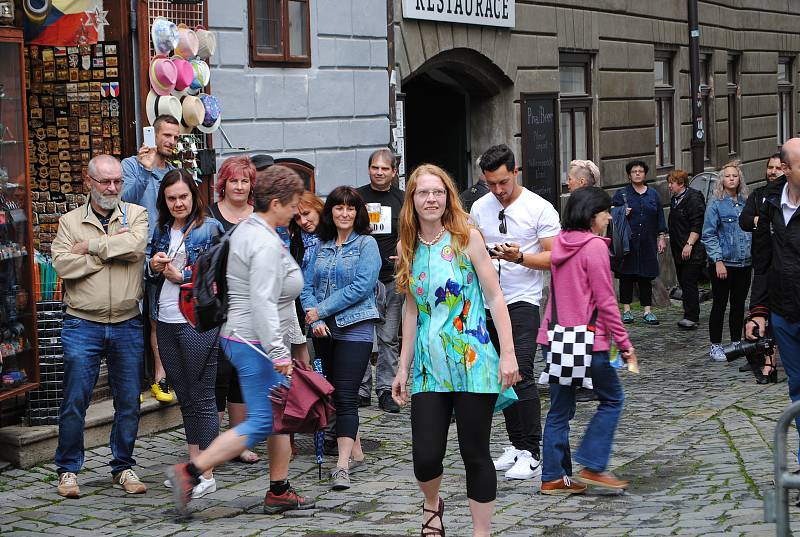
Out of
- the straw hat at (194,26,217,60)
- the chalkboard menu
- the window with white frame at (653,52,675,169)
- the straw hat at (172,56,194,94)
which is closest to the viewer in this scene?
the straw hat at (172,56,194,94)

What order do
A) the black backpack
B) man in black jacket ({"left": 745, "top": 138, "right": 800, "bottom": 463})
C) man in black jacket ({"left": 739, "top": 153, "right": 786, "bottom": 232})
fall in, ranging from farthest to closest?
man in black jacket ({"left": 739, "top": 153, "right": 786, "bottom": 232}), man in black jacket ({"left": 745, "top": 138, "right": 800, "bottom": 463}), the black backpack

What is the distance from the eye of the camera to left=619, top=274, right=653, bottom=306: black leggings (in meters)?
15.1

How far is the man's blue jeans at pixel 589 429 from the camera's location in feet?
23.6

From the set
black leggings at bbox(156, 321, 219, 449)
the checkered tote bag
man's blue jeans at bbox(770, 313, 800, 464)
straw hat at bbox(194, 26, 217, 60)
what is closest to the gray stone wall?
straw hat at bbox(194, 26, 217, 60)

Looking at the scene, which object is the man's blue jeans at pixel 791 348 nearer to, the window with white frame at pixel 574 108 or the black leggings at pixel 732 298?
the black leggings at pixel 732 298

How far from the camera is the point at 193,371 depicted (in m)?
7.47

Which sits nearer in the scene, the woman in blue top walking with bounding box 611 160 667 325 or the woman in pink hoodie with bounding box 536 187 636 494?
the woman in pink hoodie with bounding box 536 187 636 494

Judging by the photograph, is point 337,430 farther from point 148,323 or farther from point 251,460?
point 148,323

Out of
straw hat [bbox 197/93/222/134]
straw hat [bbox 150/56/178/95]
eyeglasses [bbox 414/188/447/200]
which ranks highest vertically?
straw hat [bbox 150/56/178/95]

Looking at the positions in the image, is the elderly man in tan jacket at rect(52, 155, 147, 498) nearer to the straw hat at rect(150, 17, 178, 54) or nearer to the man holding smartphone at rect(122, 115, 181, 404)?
the man holding smartphone at rect(122, 115, 181, 404)

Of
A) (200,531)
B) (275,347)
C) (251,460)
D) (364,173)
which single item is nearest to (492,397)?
(275,347)

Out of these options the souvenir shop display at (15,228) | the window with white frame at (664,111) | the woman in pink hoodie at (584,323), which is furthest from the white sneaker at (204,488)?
the window with white frame at (664,111)

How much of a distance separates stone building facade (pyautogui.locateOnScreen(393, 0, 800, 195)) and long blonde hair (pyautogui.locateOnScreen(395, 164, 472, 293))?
24.7ft

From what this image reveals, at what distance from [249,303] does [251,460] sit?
208 centimetres
